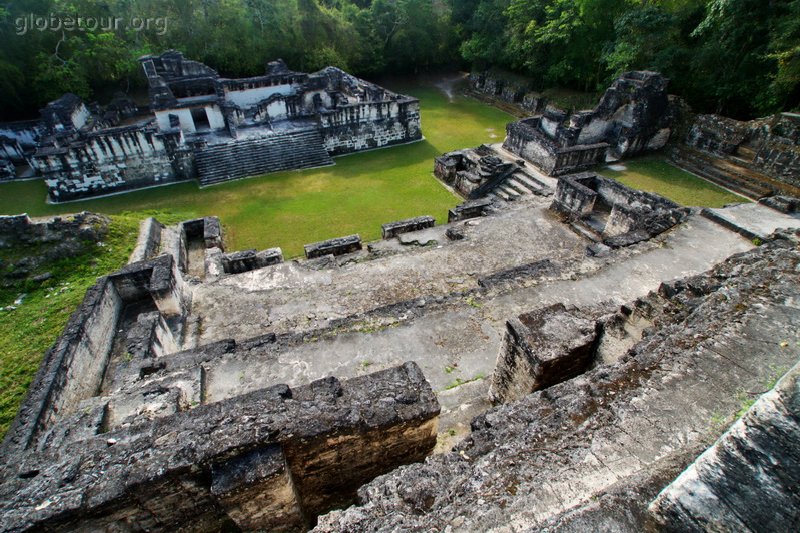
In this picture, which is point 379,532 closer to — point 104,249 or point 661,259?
point 661,259

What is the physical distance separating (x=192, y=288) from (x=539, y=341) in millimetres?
8534

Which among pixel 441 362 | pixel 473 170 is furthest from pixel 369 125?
pixel 441 362

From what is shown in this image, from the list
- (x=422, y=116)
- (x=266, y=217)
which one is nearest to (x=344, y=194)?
(x=266, y=217)

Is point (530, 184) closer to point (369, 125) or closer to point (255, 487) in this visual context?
point (369, 125)

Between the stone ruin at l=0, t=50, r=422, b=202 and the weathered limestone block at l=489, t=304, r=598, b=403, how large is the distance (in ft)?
48.5

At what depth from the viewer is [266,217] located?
14.4 m

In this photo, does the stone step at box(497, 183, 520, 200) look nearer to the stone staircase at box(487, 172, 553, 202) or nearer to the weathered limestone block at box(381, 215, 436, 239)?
the stone staircase at box(487, 172, 553, 202)

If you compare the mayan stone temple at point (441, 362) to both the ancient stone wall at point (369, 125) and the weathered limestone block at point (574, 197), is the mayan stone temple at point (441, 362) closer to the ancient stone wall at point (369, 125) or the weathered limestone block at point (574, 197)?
the weathered limestone block at point (574, 197)

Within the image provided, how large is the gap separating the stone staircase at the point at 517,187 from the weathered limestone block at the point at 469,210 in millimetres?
1511

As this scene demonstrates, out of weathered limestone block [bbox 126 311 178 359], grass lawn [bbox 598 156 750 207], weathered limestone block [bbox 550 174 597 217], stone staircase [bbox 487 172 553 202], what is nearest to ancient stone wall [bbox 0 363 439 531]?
weathered limestone block [bbox 126 311 178 359]

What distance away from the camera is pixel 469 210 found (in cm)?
1341

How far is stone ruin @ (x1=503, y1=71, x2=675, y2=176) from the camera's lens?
1590cm

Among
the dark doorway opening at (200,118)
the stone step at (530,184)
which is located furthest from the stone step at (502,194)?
the dark doorway opening at (200,118)

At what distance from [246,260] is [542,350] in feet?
28.6
